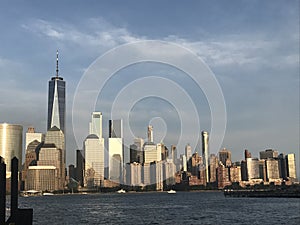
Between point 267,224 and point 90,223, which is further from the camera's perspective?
point 90,223

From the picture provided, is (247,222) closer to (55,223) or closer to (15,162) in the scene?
(55,223)

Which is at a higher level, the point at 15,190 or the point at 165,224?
the point at 15,190

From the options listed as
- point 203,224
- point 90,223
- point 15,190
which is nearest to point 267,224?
point 203,224

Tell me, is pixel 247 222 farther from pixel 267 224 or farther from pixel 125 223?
pixel 125 223

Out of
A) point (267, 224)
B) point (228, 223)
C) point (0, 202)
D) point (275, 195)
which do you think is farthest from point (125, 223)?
point (275, 195)

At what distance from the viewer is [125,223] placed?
73438mm

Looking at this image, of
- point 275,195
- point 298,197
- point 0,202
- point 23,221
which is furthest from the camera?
point 275,195

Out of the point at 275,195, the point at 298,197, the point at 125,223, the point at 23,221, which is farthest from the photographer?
the point at 275,195

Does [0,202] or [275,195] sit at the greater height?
[0,202]

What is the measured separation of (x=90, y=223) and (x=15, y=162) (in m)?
50.0

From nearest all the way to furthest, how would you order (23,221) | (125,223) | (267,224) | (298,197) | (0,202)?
(23,221), (0,202), (267,224), (125,223), (298,197)

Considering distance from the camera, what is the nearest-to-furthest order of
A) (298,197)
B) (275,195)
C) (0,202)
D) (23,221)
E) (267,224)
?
1. (23,221)
2. (0,202)
3. (267,224)
4. (298,197)
5. (275,195)

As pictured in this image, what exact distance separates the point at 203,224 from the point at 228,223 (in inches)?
167

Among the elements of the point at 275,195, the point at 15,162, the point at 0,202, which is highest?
the point at 15,162
